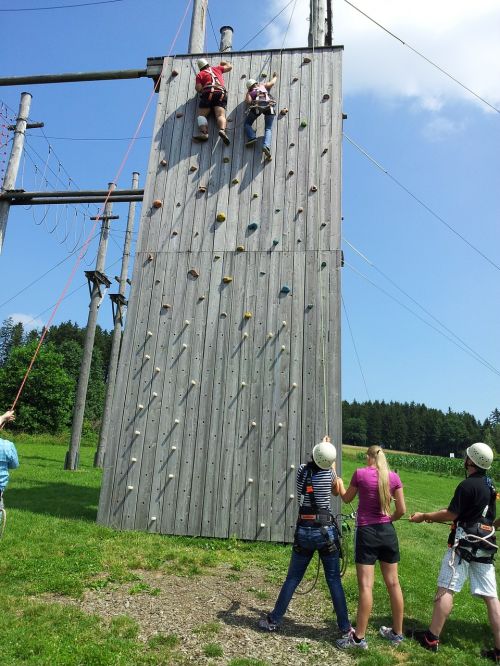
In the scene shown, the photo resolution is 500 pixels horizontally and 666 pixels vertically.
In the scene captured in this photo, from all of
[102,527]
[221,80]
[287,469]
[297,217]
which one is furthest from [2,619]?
[221,80]

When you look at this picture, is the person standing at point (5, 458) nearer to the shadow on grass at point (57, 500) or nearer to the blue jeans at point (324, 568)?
the shadow on grass at point (57, 500)

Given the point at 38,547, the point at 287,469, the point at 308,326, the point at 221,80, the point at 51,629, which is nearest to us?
the point at 51,629

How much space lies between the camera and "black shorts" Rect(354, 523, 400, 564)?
174 inches

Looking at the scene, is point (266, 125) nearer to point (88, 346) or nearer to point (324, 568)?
point (324, 568)

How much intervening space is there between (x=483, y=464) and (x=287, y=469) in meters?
3.39

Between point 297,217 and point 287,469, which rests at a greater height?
point 297,217

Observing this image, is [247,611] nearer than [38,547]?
Yes

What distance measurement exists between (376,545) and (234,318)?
456 centimetres

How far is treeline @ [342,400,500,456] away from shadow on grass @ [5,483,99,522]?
88.4 metres

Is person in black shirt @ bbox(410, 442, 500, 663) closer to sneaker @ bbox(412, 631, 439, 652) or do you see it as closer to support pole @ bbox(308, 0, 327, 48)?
sneaker @ bbox(412, 631, 439, 652)

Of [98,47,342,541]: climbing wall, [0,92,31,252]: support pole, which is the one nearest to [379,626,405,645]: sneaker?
[98,47,342,541]: climbing wall

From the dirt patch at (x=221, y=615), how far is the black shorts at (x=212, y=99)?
7.49m

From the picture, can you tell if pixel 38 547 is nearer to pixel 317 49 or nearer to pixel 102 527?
pixel 102 527

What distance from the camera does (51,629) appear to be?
13.6 feet
